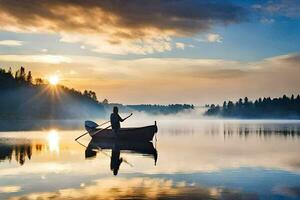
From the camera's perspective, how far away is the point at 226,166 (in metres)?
27.8

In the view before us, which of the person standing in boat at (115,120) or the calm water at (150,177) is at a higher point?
the person standing in boat at (115,120)

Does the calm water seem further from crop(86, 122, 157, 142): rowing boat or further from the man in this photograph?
crop(86, 122, 157, 142): rowing boat

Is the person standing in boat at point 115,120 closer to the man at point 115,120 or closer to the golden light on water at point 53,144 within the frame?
the man at point 115,120

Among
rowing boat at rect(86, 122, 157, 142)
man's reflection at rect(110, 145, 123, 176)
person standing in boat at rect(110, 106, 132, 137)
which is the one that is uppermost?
person standing in boat at rect(110, 106, 132, 137)

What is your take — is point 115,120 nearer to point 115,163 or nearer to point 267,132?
point 115,163

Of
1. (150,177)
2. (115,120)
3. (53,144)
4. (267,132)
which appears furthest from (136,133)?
(267,132)

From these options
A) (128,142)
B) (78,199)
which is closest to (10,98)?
(128,142)

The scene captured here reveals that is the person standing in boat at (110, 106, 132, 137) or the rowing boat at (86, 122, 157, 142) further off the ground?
the person standing in boat at (110, 106, 132, 137)

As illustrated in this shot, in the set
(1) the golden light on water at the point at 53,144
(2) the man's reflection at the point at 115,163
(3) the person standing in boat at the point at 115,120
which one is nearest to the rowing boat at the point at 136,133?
(3) the person standing in boat at the point at 115,120

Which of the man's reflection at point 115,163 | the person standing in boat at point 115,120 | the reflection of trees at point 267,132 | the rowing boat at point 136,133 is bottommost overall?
the reflection of trees at point 267,132

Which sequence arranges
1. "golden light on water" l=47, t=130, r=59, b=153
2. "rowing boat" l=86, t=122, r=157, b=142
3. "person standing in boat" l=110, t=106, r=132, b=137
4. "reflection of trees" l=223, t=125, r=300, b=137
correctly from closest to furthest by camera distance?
"golden light on water" l=47, t=130, r=59, b=153 → "person standing in boat" l=110, t=106, r=132, b=137 → "rowing boat" l=86, t=122, r=157, b=142 → "reflection of trees" l=223, t=125, r=300, b=137

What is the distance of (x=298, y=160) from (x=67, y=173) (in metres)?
16.2

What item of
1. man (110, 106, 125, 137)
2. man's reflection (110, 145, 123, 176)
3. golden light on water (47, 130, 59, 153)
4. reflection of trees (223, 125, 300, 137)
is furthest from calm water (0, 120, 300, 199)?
reflection of trees (223, 125, 300, 137)

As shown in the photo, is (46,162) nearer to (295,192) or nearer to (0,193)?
(0,193)
